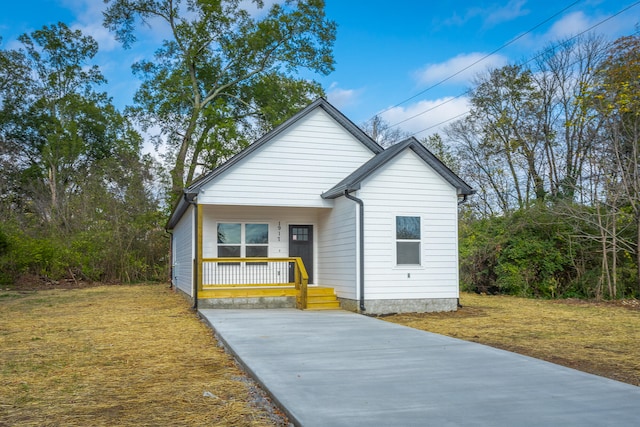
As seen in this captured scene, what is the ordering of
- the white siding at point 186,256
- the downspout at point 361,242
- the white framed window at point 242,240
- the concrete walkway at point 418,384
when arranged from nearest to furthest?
the concrete walkway at point 418,384, the downspout at point 361,242, the white siding at point 186,256, the white framed window at point 242,240

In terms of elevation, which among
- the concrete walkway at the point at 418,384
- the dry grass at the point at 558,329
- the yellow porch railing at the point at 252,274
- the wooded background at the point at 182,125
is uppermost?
the wooded background at the point at 182,125

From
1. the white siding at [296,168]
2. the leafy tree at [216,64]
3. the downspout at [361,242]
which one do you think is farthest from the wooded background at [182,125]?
the downspout at [361,242]

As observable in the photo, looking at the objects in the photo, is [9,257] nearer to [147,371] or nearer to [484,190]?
[147,371]

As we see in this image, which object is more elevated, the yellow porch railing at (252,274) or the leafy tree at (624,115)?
the leafy tree at (624,115)

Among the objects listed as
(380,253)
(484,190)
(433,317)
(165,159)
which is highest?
(165,159)

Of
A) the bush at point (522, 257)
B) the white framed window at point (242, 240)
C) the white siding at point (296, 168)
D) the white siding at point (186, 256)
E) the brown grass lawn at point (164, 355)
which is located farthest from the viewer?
the bush at point (522, 257)

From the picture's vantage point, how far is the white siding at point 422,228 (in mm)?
12086

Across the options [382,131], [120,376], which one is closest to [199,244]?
[120,376]

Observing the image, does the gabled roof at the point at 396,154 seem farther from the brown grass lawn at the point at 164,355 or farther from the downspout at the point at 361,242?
the brown grass lawn at the point at 164,355

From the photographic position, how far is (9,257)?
22.3 meters

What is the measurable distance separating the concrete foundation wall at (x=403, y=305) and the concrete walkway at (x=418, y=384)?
363 centimetres

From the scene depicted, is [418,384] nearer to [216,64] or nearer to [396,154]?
[396,154]

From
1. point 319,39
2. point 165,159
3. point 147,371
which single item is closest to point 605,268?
point 147,371

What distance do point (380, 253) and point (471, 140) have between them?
18.1 metres
